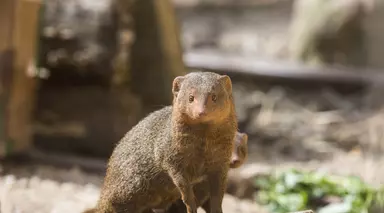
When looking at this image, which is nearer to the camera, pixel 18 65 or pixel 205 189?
pixel 205 189

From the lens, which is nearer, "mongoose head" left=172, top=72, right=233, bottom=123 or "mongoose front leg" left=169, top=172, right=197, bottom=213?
"mongoose head" left=172, top=72, right=233, bottom=123

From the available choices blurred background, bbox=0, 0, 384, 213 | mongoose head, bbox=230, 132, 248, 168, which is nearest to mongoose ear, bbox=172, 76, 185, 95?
Answer: mongoose head, bbox=230, 132, 248, 168

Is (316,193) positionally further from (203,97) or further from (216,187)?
(203,97)

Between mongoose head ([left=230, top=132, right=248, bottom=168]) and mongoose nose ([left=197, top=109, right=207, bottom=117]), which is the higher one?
mongoose nose ([left=197, top=109, right=207, bottom=117])

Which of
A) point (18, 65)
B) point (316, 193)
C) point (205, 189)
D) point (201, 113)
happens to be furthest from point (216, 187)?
point (18, 65)

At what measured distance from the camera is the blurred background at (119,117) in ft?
13.0

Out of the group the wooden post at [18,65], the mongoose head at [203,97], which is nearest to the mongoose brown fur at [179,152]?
the mongoose head at [203,97]

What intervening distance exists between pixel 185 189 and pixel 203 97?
36cm

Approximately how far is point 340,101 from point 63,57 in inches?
150

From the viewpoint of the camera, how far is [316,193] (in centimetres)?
400

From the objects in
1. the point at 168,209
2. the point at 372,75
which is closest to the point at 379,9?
the point at 372,75

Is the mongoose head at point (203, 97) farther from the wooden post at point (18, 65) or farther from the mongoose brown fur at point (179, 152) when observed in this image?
the wooden post at point (18, 65)

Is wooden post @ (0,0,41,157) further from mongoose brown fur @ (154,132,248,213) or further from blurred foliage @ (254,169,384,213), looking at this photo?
mongoose brown fur @ (154,132,248,213)

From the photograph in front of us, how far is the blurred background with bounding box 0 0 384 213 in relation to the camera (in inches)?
157
